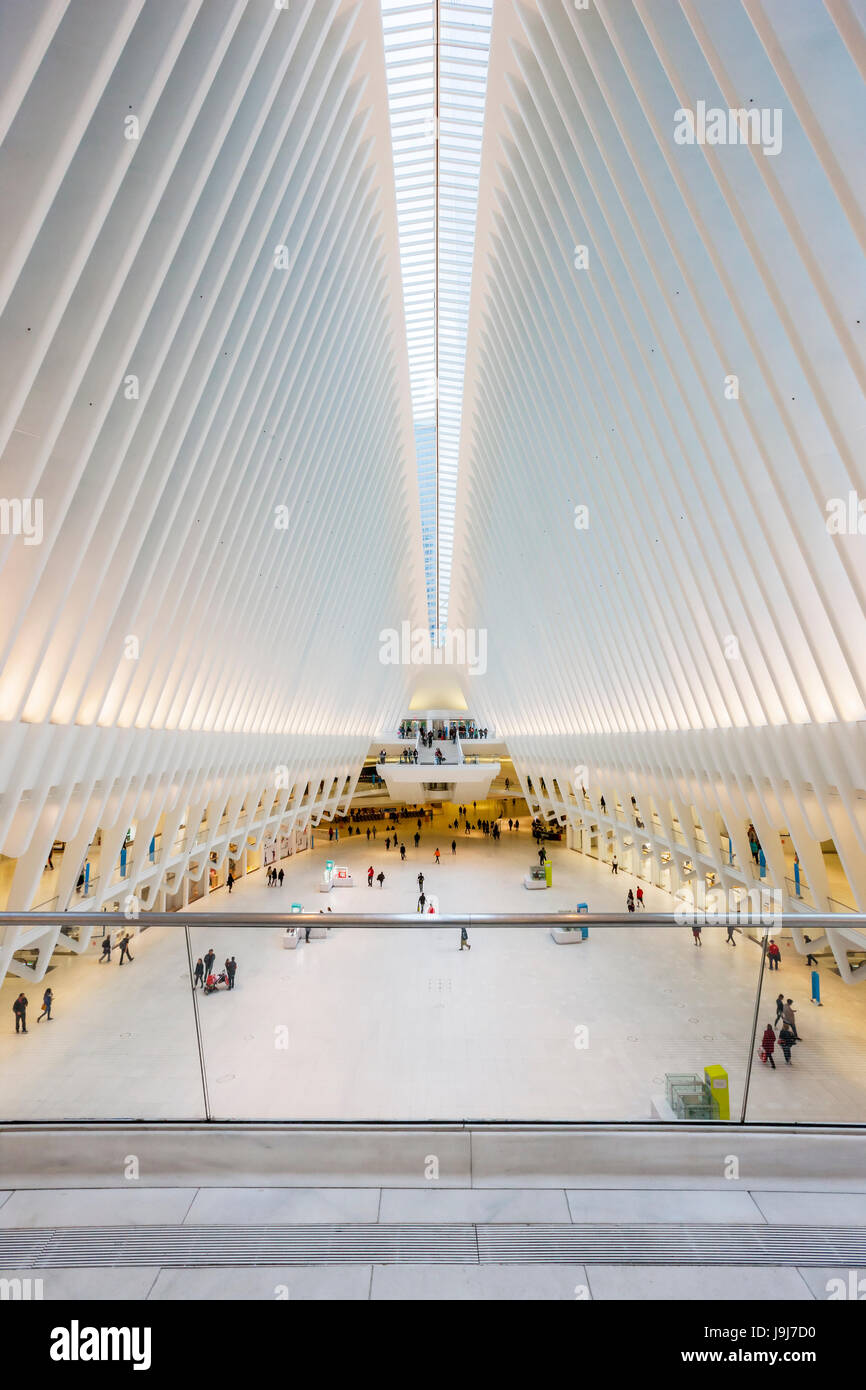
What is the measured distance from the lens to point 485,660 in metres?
39.6

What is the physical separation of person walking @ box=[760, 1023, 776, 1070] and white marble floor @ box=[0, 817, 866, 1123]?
0.18 feet

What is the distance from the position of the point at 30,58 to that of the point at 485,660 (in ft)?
117

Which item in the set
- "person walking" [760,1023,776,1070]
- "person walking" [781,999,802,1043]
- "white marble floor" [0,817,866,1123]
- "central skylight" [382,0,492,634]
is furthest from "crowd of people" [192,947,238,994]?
"central skylight" [382,0,492,634]

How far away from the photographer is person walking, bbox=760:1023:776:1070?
2859 mm

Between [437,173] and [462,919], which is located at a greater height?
[437,173]

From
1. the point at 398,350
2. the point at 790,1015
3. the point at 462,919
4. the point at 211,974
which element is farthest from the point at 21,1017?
the point at 398,350

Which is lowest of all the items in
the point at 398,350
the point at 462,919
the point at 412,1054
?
the point at 412,1054

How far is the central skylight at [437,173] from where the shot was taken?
12.0m

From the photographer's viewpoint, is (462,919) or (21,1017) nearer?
(462,919)

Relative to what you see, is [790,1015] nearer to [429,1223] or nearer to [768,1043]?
[768,1043]

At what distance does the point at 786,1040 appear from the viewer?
3.29 metres

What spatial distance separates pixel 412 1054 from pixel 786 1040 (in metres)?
2.83

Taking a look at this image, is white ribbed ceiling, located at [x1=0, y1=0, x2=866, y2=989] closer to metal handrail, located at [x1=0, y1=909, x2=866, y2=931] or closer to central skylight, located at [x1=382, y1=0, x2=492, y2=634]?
central skylight, located at [x1=382, y1=0, x2=492, y2=634]
